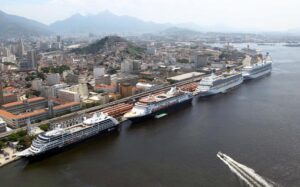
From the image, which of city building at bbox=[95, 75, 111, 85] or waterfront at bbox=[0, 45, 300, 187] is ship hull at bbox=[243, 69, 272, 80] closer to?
waterfront at bbox=[0, 45, 300, 187]

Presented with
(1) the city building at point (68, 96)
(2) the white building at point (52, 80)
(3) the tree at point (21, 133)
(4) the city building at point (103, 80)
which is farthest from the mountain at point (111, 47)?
(3) the tree at point (21, 133)

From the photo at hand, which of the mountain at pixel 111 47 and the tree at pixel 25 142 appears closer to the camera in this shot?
the tree at pixel 25 142

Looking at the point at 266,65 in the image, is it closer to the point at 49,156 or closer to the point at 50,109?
the point at 50,109

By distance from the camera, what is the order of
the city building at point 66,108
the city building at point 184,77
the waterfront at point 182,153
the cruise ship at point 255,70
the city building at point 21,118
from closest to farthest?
the waterfront at point 182,153 → the city building at point 21,118 → the city building at point 66,108 → the city building at point 184,77 → the cruise ship at point 255,70

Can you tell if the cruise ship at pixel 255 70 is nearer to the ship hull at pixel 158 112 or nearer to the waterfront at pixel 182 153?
the waterfront at pixel 182 153

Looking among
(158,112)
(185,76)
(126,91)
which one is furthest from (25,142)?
(185,76)

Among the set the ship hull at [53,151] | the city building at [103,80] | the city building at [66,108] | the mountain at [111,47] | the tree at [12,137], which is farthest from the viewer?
the mountain at [111,47]

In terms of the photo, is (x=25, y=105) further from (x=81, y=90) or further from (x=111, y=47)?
(x=111, y=47)
